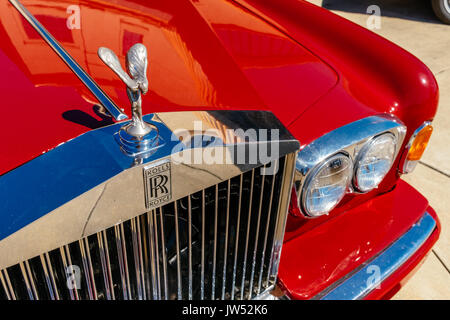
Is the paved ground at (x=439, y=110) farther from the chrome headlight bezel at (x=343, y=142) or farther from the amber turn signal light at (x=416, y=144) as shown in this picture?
the chrome headlight bezel at (x=343, y=142)

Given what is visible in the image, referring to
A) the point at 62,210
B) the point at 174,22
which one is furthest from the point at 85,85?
the point at 174,22

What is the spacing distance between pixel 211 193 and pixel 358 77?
0.85m

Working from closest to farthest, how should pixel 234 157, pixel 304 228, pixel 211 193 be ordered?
pixel 234 157
pixel 211 193
pixel 304 228

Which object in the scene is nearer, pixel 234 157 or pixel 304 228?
pixel 234 157

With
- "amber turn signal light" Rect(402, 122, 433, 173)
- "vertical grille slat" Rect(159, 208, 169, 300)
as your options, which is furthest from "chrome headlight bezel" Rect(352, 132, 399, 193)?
"vertical grille slat" Rect(159, 208, 169, 300)

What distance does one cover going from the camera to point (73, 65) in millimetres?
1163

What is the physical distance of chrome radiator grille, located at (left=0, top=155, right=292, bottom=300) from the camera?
3.39 ft

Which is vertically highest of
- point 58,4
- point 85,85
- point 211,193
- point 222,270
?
point 58,4

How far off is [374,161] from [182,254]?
728mm

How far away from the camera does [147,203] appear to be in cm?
95

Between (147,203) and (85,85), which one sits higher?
(85,85)

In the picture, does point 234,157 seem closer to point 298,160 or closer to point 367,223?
point 298,160

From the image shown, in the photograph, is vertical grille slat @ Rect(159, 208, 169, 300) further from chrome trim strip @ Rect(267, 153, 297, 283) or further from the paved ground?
the paved ground

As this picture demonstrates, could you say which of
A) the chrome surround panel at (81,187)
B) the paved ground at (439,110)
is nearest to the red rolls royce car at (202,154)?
the chrome surround panel at (81,187)
